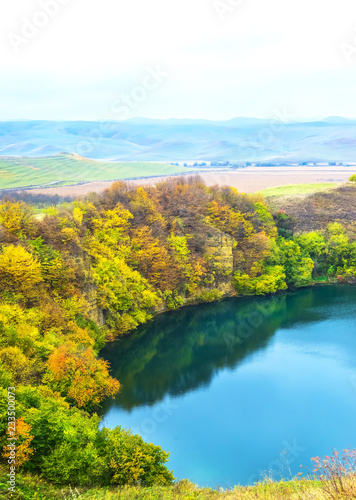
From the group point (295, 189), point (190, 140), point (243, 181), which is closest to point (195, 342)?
point (295, 189)

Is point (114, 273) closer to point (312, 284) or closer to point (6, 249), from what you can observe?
point (6, 249)

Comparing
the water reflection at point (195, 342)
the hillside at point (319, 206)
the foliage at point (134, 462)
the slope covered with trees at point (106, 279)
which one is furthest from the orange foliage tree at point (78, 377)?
the hillside at point (319, 206)

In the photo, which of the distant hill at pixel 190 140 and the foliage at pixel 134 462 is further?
the distant hill at pixel 190 140

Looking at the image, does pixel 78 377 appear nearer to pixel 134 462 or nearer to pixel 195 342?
pixel 134 462

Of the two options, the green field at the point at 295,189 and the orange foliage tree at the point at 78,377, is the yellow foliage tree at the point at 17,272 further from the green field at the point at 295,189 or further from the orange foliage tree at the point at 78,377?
the green field at the point at 295,189

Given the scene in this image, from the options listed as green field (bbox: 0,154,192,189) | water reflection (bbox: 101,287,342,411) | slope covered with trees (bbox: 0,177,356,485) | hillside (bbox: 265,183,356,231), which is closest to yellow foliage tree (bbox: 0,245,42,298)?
slope covered with trees (bbox: 0,177,356,485)
